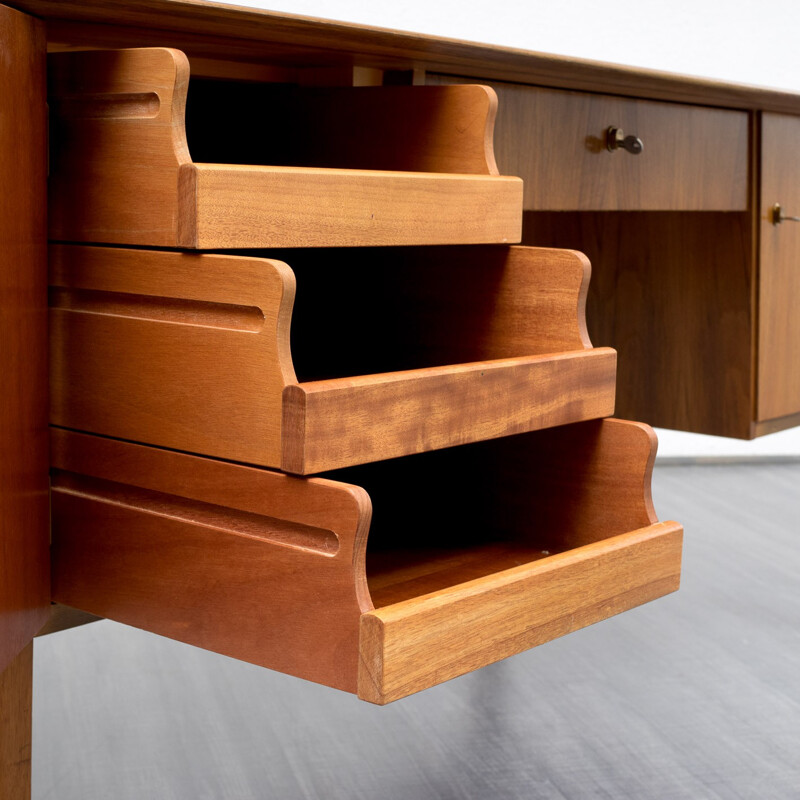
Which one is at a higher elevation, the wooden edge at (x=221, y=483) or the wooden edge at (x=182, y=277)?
the wooden edge at (x=182, y=277)

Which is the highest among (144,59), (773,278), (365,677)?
(144,59)

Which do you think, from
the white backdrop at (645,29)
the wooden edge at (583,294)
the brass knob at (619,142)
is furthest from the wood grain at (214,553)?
the white backdrop at (645,29)

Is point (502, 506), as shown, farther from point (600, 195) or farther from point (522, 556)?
point (600, 195)

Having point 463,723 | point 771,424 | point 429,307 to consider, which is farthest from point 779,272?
point 463,723

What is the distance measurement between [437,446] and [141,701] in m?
1.00

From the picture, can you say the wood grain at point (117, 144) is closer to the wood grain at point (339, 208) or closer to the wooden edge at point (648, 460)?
the wood grain at point (339, 208)

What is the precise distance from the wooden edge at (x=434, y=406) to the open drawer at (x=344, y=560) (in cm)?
3

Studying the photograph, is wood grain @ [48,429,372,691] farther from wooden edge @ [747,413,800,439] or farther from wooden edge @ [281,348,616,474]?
wooden edge @ [747,413,800,439]

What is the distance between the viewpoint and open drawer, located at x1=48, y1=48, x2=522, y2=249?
2.67 feet

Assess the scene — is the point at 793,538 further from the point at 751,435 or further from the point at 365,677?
the point at 365,677

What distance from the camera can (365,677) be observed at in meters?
0.77

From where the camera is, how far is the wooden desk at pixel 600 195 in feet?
2.86

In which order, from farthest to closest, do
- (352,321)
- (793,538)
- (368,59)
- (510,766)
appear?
(793,538)
(510,766)
(352,321)
(368,59)

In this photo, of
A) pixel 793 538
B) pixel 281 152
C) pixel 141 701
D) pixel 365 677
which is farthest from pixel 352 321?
pixel 793 538
